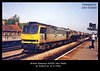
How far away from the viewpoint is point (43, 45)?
1025cm

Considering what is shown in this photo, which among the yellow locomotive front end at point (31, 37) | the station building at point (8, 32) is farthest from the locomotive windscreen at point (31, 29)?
the station building at point (8, 32)

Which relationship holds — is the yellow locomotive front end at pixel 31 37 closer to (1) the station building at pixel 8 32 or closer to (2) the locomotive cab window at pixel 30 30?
(2) the locomotive cab window at pixel 30 30

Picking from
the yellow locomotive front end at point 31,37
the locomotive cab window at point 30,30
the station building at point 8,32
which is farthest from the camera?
the station building at point 8,32

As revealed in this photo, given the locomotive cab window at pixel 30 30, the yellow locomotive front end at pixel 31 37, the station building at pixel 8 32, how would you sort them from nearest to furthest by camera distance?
the yellow locomotive front end at pixel 31 37, the locomotive cab window at pixel 30 30, the station building at pixel 8 32

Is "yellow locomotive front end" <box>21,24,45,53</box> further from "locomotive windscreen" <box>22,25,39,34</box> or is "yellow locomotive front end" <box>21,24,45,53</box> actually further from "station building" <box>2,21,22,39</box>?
"station building" <box>2,21,22,39</box>

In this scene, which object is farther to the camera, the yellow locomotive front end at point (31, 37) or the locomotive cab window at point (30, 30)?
the locomotive cab window at point (30, 30)

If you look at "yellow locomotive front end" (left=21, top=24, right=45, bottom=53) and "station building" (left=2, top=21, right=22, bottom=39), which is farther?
"station building" (left=2, top=21, right=22, bottom=39)

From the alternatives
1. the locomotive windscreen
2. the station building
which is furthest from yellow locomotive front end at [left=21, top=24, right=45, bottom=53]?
the station building

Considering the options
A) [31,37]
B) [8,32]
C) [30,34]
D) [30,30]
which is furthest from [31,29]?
[8,32]

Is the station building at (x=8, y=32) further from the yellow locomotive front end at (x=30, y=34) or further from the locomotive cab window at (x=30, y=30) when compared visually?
the yellow locomotive front end at (x=30, y=34)
